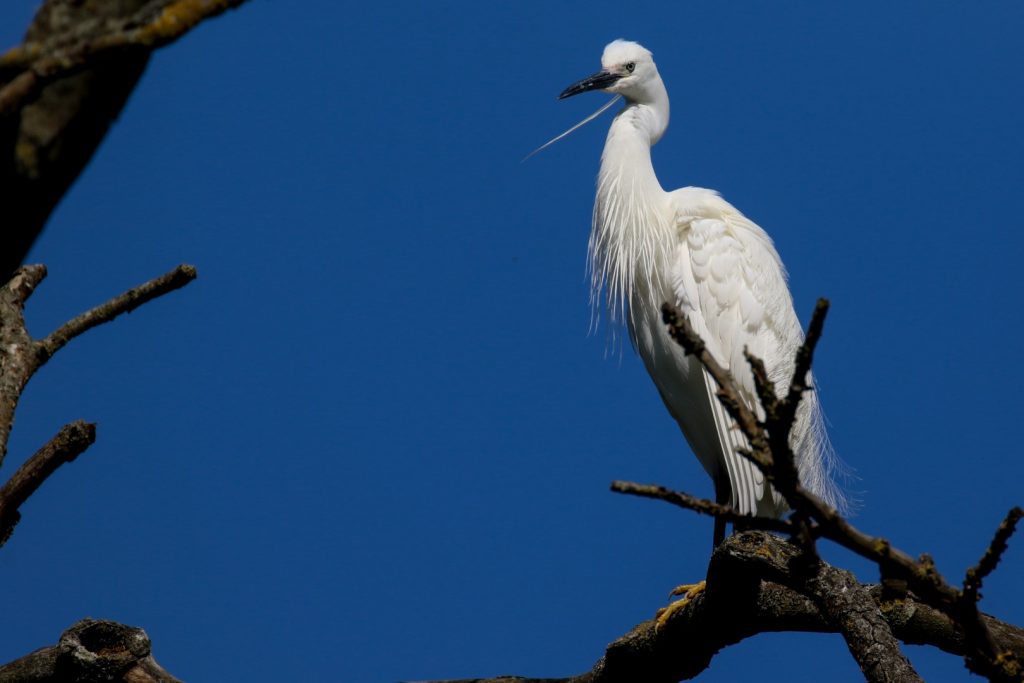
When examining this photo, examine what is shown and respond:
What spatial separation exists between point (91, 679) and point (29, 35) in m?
1.47

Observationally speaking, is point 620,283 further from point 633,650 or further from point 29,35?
point 29,35

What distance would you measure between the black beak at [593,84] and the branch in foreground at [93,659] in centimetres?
234

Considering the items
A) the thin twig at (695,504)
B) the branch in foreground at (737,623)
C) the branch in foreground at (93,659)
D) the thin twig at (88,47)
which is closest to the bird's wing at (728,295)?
the branch in foreground at (737,623)

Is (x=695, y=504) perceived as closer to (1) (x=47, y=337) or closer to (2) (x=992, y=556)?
(2) (x=992, y=556)

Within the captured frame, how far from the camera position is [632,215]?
11.9ft

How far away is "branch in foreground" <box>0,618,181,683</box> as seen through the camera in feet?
6.30

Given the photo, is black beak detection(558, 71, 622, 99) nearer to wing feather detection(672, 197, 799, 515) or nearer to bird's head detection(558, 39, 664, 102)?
bird's head detection(558, 39, 664, 102)

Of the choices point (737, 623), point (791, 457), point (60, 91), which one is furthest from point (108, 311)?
point (737, 623)

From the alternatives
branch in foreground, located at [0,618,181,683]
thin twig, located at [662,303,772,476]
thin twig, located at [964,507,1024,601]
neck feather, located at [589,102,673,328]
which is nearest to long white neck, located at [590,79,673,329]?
neck feather, located at [589,102,673,328]

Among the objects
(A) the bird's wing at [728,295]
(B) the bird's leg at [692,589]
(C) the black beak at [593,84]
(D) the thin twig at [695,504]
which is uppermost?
(C) the black beak at [593,84]

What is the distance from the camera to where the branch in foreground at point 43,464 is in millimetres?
1721

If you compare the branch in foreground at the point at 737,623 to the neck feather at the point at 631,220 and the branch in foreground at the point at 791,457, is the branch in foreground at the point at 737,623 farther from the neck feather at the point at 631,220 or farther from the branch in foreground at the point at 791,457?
the neck feather at the point at 631,220

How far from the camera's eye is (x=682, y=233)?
141 inches

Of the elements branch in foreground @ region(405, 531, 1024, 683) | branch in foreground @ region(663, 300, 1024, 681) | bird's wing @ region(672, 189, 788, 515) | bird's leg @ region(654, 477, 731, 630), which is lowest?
branch in foreground @ region(663, 300, 1024, 681)
